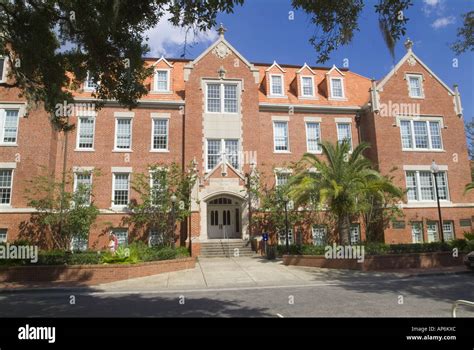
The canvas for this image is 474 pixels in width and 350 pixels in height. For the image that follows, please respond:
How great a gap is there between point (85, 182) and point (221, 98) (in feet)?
36.1

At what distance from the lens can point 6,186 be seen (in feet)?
75.2

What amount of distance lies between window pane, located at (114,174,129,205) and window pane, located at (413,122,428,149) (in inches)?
844

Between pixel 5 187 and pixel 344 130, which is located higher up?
pixel 344 130

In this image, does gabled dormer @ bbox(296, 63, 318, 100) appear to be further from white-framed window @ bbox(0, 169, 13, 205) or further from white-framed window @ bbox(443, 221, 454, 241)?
white-framed window @ bbox(0, 169, 13, 205)

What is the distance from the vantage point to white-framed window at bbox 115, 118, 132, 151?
2502 cm

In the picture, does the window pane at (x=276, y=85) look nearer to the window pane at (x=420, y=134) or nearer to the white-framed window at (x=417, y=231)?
the window pane at (x=420, y=134)

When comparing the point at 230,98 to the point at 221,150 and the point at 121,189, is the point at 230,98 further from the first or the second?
the point at 121,189

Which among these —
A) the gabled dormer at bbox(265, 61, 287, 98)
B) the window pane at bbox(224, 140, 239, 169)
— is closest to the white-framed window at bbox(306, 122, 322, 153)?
the gabled dormer at bbox(265, 61, 287, 98)

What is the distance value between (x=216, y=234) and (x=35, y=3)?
18911 mm

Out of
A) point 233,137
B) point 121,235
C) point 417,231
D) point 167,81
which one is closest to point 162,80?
point 167,81

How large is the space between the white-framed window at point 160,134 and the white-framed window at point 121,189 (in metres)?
2.91

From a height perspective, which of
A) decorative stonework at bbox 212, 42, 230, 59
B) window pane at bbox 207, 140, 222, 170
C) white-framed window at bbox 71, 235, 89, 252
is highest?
decorative stonework at bbox 212, 42, 230, 59

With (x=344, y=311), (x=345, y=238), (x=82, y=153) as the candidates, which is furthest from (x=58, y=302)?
(x=82, y=153)

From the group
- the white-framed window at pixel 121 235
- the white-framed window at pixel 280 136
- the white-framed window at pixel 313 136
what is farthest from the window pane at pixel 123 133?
the white-framed window at pixel 313 136
